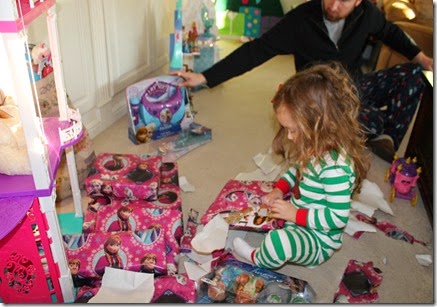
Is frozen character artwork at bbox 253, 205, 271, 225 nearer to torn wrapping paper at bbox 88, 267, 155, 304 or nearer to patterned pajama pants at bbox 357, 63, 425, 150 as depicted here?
torn wrapping paper at bbox 88, 267, 155, 304

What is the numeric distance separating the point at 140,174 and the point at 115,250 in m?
0.31

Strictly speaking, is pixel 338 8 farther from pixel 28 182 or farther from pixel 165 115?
pixel 28 182

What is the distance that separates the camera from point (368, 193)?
166 centimetres

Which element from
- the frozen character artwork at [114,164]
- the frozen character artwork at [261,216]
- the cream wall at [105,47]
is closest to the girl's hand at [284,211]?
the frozen character artwork at [261,216]

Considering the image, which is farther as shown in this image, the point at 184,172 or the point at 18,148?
the point at 184,172

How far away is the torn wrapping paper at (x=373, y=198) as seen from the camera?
63.0 inches

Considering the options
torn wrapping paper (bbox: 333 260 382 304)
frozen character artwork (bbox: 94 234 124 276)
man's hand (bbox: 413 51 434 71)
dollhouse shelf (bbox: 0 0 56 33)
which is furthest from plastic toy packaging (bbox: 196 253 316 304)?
man's hand (bbox: 413 51 434 71)

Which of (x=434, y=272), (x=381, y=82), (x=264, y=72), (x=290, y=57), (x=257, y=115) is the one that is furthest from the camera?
(x=290, y=57)

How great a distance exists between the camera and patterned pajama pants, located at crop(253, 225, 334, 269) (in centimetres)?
123

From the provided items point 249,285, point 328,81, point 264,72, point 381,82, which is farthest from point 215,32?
point 249,285

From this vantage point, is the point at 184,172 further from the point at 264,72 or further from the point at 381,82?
the point at 264,72

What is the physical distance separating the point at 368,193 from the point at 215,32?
135cm

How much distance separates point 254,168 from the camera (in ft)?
6.02

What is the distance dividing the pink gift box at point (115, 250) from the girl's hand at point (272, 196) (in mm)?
357
